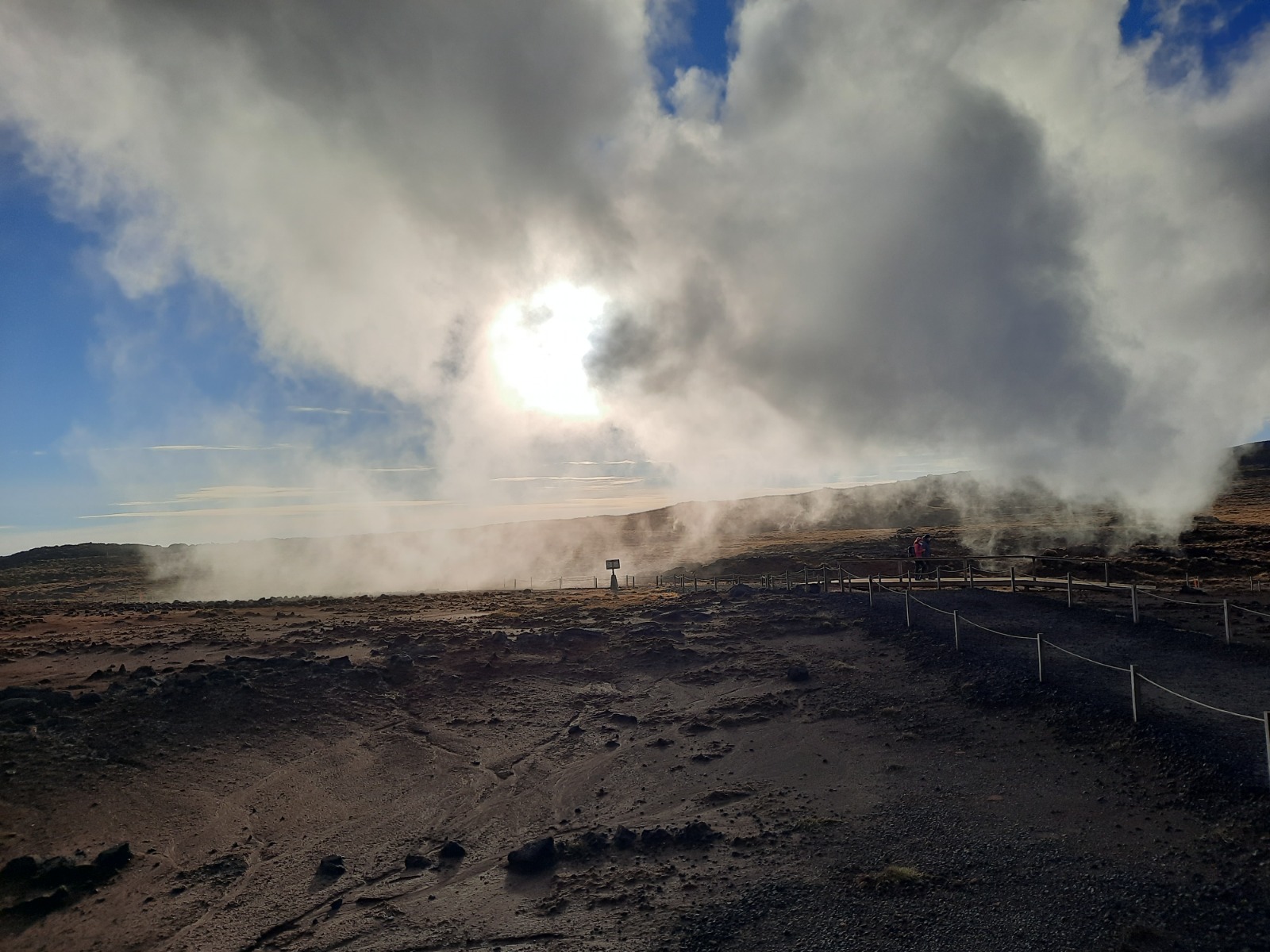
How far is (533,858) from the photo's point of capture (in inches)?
371

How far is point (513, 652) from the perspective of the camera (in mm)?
21547

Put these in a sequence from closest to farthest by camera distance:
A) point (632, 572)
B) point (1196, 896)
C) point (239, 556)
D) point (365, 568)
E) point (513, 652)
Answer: point (1196, 896)
point (513, 652)
point (632, 572)
point (365, 568)
point (239, 556)

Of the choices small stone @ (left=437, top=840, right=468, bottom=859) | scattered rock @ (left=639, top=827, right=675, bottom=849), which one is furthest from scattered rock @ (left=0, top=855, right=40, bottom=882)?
scattered rock @ (left=639, top=827, right=675, bottom=849)

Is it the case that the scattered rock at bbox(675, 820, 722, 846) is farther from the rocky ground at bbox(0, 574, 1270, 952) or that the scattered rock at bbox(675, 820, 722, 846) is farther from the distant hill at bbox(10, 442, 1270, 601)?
the distant hill at bbox(10, 442, 1270, 601)

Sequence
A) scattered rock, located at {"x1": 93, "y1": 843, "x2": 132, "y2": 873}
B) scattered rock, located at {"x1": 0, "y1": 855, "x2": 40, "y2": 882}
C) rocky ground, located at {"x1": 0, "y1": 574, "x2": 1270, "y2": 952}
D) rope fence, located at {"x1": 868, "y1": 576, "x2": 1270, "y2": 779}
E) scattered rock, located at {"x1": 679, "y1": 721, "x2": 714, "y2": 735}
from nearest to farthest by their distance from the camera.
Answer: rocky ground, located at {"x1": 0, "y1": 574, "x2": 1270, "y2": 952} → rope fence, located at {"x1": 868, "y1": 576, "x2": 1270, "y2": 779} → scattered rock, located at {"x1": 0, "y1": 855, "x2": 40, "y2": 882} → scattered rock, located at {"x1": 93, "y1": 843, "x2": 132, "y2": 873} → scattered rock, located at {"x1": 679, "y1": 721, "x2": 714, "y2": 735}

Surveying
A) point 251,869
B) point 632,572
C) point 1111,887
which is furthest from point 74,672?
point 632,572

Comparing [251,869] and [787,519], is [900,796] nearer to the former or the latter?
[251,869]

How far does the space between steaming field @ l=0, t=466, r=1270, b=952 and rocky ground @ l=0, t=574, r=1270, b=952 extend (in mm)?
52

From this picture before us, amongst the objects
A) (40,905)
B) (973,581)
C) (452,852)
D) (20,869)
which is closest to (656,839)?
(452,852)

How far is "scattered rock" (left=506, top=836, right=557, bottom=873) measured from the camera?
9359 mm

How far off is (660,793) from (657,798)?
0.21 metres

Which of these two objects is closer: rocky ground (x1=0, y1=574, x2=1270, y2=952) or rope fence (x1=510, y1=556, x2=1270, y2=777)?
rocky ground (x1=0, y1=574, x2=1270, y2=952)

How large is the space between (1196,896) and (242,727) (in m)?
15.5

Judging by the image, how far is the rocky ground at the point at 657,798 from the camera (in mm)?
7559
